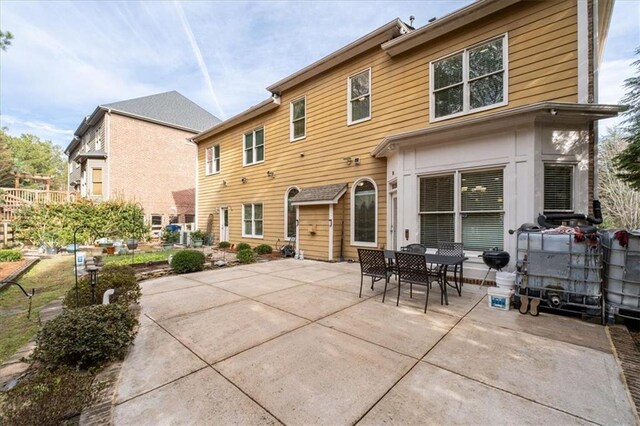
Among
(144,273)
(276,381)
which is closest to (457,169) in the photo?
(276,381)

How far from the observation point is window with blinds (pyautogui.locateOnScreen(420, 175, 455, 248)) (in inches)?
255

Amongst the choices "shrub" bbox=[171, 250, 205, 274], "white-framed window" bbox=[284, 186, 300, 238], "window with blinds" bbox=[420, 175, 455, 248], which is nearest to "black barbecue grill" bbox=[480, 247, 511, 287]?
"window with blinds" bbox=[420, 175, 455, 248]

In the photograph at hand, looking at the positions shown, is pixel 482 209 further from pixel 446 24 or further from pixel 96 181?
pixel 96 181

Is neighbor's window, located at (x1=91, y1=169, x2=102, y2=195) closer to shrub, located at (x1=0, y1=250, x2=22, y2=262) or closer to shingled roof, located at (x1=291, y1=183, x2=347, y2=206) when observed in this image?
shrub, located at (x1=0, y1=250, x2=22, y2=262)

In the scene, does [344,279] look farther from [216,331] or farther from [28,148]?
[28,148]

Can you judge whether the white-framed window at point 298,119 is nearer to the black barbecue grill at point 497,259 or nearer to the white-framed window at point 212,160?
the white-framed window at point 212,160

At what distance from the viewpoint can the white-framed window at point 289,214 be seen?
11.1m

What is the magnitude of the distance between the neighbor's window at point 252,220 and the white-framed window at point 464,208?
8.09 m

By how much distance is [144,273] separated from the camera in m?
7.70

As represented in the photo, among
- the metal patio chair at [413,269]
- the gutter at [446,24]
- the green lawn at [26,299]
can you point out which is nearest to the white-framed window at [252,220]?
the green lawn at [26,299]

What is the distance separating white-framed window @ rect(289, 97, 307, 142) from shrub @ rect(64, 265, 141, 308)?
778 centimetres

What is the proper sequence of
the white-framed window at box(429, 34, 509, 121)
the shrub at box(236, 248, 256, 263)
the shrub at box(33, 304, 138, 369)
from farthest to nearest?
the shrub at box(236, 248, 256, 263), the white-framed window at box(429, 34, 509, 121), the shrub at box(33, 304, 138, 369)

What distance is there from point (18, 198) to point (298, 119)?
622 inches

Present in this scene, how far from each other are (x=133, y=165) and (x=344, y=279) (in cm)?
1875
